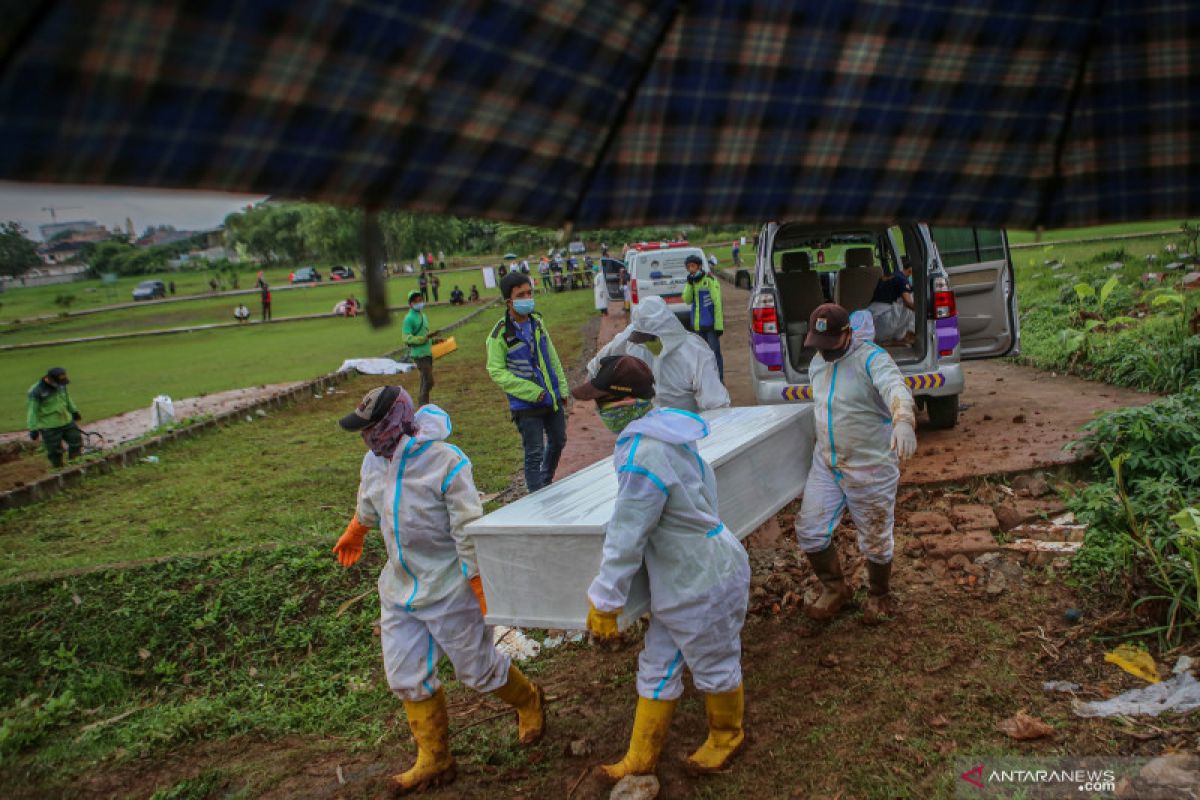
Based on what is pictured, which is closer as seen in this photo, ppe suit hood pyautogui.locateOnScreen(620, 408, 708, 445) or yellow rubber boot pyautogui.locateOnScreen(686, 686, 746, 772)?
ppe suit hood pyautogui.locateOnScreen(620, 408, 708, 445)

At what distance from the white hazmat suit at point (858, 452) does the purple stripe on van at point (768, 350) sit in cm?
253

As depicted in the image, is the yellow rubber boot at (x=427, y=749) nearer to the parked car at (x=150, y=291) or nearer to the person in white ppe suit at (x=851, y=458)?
the person in white ppe suit at (x=851, y=458)

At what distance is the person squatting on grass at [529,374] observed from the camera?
630 cm

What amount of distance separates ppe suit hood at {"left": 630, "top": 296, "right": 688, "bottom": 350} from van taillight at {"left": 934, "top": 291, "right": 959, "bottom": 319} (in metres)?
2.47

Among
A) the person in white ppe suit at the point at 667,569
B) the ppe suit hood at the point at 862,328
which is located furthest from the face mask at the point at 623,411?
the ppe suit hood at the point at 862,328

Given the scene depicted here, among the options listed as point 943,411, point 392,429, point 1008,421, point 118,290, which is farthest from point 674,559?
point 118,290

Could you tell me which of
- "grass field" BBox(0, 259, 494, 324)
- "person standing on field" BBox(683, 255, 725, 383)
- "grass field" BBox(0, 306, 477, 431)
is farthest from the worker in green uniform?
"grass field" BBox(0, 259, 494, 324)

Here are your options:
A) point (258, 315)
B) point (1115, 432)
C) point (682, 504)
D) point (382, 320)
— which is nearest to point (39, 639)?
point (682, 504)

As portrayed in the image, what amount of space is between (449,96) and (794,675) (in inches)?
141

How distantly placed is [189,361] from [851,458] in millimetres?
24095

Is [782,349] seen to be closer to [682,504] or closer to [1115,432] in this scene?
Result: [1115,432]

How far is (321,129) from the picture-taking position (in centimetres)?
129

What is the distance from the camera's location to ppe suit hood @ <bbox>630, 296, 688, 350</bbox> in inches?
226

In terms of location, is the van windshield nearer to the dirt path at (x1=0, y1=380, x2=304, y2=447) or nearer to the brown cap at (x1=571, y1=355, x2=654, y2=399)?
the dirt path at (x1=0, y1=380, x2=304, y2=447)
